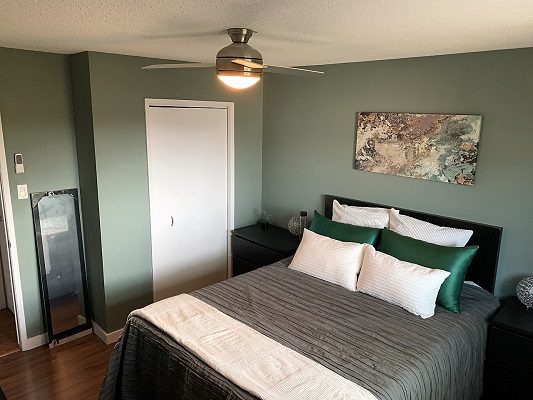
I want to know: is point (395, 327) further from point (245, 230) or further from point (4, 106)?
point (4, 106)

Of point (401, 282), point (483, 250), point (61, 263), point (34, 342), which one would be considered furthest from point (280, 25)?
point (34, 342)

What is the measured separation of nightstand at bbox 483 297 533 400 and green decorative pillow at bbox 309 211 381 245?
931mm

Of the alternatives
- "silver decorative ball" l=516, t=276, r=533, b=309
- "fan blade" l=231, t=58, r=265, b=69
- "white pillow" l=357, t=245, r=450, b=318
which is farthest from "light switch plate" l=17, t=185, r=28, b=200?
"silver decorative ball" l=516, t=276, r=533, b=309

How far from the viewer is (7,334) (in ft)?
11.6

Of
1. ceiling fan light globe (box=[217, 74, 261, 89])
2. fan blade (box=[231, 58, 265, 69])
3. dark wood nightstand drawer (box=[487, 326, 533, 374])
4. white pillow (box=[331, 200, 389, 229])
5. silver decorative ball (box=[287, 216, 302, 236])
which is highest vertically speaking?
fan blade (box=[231, 58, 265, 69])

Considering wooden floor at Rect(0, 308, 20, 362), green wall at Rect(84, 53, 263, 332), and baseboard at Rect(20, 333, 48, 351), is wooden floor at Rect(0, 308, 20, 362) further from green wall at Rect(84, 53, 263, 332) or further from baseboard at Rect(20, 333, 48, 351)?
green wall at Rect(84, 53, 263, 332)

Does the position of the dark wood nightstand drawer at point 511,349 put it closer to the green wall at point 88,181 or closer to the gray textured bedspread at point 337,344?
the gray textured bedspread at point 337,344

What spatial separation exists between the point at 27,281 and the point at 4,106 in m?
1.36

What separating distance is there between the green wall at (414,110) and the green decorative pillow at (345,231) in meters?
0.41

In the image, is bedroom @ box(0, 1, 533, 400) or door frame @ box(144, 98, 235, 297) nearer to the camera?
bedroom @ box(0, 1, 533, 400)

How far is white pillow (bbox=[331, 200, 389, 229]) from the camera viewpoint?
3211 millimetres

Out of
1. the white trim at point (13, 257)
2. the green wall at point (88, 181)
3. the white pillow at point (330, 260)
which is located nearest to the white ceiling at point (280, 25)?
the green wall at point (88, 181)

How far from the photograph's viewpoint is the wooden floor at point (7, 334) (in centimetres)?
333

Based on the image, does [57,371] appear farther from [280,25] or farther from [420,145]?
[420,145]
